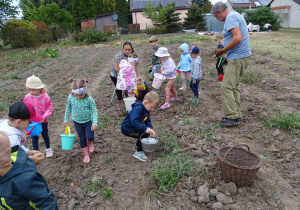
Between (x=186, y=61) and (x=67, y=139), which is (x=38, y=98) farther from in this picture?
(x=186, y=61)

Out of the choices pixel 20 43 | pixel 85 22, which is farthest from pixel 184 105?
pixel 85 22

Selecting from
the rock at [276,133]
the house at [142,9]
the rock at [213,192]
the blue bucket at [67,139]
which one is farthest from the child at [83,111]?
the house at [142,9]

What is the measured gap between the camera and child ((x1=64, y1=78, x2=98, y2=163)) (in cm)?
341

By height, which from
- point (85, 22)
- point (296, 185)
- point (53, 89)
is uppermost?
point (85, 22)

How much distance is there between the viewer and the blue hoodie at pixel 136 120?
3.46 metres

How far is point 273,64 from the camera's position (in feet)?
31.1

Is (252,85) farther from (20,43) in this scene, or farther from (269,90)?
(20,43)

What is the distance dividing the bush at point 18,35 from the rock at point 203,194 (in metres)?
21.6

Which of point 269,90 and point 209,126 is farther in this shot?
point 269,90

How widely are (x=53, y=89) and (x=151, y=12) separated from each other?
2795 cm

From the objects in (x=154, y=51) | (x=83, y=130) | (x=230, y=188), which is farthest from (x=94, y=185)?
(x=154, y=51)

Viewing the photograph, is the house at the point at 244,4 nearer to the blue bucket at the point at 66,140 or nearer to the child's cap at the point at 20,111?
the blue bucket at the point at 66,140

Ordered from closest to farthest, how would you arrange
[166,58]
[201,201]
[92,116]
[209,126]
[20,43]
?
[201,201], [92,116], [209,126], [166,58], [20,43]

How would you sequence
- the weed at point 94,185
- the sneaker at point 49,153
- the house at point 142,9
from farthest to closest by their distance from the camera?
the house at point 142,9 < the sneaker at point 49,153 < the weed at point 94,185
